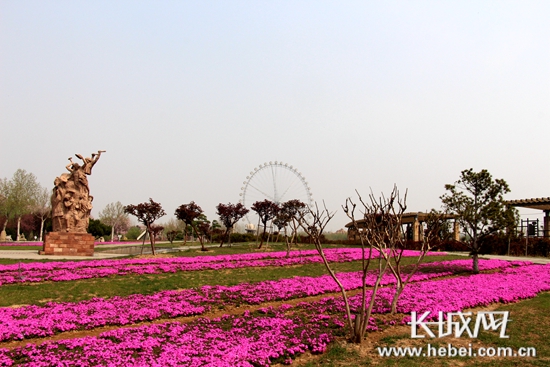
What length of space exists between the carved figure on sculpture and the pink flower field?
41.0 ft

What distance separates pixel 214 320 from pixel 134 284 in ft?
21.7

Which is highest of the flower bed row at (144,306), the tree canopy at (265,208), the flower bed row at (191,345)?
the tree canopy at (265,208)

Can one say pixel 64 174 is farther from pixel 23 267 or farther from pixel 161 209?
pixel 23 267

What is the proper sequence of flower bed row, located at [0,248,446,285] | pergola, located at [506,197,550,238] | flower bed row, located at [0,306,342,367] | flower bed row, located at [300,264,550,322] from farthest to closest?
1. pergola, located at [506,197,550,238]
2. flower bed row, located at [0,248,446,285]
3. flower bed row, located at [300,264,550,322]
4. flower bed row, located at [0,306,342,367]

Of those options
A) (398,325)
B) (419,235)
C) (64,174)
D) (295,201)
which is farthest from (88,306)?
(419,235)

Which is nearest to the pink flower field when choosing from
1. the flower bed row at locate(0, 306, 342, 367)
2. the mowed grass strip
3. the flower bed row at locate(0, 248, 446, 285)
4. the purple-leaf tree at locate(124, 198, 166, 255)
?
the flower bed row at locate(0, 306, 342, 367)

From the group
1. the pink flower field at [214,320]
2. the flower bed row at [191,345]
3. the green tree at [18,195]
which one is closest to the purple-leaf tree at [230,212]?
the pink flower field at [214,320]

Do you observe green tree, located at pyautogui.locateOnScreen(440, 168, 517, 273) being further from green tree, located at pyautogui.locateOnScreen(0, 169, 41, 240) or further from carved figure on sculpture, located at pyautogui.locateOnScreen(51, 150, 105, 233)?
green tree, located at pyautogui.locateOnScreen(0, 169, 41, 240)

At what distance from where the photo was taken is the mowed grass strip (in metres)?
13.1

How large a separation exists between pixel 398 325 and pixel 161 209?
22.5 m

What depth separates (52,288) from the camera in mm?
14523

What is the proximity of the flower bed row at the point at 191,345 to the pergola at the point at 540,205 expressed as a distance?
28.7 m

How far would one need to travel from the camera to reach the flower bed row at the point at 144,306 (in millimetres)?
9453

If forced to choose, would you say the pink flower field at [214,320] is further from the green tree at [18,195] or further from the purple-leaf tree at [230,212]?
the green tree at [18,195]
